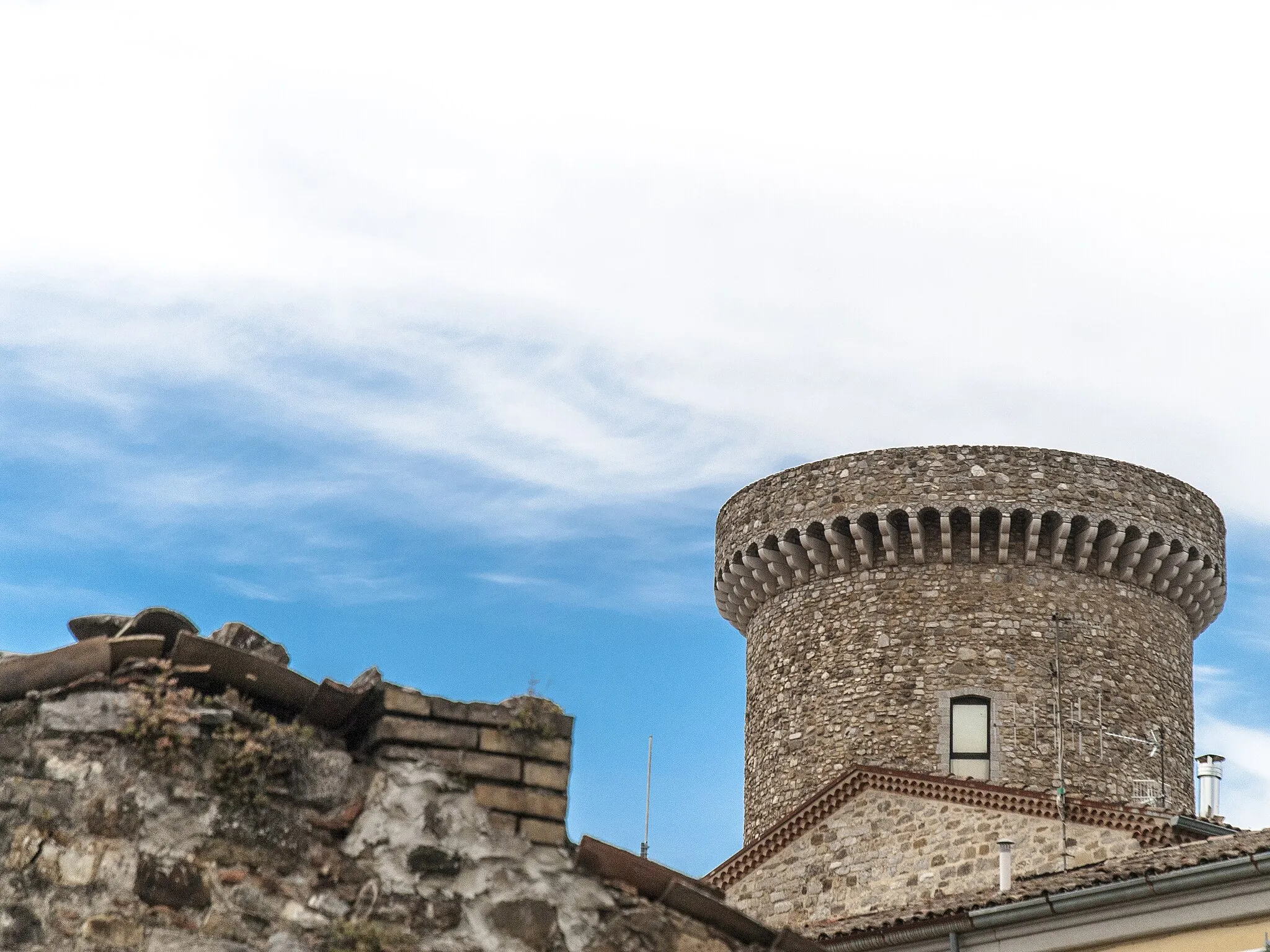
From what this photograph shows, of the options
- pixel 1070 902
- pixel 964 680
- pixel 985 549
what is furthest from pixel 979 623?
pixel 1070 902

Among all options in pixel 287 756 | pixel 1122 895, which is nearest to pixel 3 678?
pixel 287 756

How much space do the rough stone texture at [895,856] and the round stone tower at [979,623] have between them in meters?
6.40

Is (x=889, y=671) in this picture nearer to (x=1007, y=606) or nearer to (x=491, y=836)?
(x=1007, y=606)

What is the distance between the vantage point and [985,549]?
32469mm

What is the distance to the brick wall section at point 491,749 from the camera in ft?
28.1

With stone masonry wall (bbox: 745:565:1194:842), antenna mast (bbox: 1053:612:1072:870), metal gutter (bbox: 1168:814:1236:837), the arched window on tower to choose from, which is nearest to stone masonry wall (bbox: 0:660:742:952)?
metal gutter (bbox: 1168:814:1236:837)

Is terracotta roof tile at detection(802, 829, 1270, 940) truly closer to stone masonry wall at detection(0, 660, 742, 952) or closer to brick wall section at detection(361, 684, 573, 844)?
stone masonry wall at detection(0, 660, 742, 952)

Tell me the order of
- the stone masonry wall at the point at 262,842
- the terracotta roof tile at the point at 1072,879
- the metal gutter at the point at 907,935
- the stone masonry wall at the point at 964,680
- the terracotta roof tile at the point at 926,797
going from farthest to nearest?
the stone masonry wall at the point at 964,680, the terracotta roof tile at the point at 926,797, the metal gutter at the point at 907,935, the terracotta roof tile at the point at 1072,879, the stone masonry wall at the point at 262,842

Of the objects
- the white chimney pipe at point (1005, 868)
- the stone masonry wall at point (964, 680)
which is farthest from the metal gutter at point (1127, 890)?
the stone masonry wall at point (964, 680)

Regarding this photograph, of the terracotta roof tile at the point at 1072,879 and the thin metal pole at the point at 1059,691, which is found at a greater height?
the thin metal pole at the point at 1059,691

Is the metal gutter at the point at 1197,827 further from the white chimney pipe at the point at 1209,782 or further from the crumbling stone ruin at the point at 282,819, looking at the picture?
the crumbling stone ruin at the point at 282,819

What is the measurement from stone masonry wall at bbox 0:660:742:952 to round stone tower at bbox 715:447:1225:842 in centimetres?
2305

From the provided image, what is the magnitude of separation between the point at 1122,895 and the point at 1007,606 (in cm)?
1599

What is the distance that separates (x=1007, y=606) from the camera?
32.0 metres
